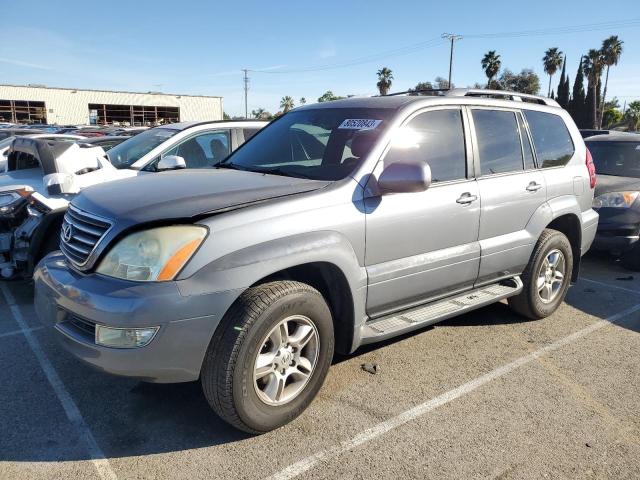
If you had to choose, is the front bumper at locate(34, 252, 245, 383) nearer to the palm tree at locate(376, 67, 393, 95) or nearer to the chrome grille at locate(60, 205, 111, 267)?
the chrome grille at locate(60, 205, 111, 267)

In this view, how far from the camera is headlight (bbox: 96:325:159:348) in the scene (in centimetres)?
245

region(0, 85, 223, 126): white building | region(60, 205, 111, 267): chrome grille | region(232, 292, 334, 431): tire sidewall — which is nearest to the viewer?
region(232, 292, 334, 431): tire sidewall

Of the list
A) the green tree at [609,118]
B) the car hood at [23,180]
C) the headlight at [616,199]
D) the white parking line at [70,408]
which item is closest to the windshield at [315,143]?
the white parking line at [70,408]

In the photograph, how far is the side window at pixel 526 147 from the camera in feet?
14.3

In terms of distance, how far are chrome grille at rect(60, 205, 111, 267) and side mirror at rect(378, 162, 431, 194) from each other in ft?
5.23

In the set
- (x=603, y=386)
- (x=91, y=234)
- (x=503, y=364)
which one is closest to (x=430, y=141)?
(x=503, y=364)

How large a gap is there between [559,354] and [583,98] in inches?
2304

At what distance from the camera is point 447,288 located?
377cm

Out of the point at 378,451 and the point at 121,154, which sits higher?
the point at 121,154

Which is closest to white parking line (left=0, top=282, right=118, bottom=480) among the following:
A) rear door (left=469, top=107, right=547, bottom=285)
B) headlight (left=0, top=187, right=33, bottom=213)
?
headlight (left=0, top=187, right=33, bottom=213)

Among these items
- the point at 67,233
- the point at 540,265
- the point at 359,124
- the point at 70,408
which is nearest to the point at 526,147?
the point at 540,265

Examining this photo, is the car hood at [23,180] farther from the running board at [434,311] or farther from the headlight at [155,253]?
the running board at [434,311]

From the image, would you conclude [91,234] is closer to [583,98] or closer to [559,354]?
[559,354]

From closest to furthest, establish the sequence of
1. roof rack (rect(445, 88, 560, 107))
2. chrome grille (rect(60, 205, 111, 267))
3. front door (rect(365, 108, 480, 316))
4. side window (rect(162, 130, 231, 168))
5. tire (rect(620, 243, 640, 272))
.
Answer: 1. chrome grille (rect(60, 205, 111, 267))
2. front door (rect(365, 108, 480, 316))
3. roof rack (rect(445, 88, 560, 107))
4. side window (rect(162, 130, 231, 168))
5. tire (rect(620, 243, 640, 272))
